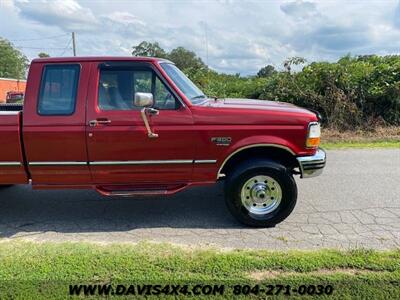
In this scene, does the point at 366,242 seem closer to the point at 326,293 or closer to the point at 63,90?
the point at 326,293

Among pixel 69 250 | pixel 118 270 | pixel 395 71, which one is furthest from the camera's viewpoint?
pixel 395 71

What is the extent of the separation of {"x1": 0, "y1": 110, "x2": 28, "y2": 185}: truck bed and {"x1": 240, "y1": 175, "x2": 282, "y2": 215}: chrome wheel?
8.78ft

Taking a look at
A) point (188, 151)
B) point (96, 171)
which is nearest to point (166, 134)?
point (188, 151)

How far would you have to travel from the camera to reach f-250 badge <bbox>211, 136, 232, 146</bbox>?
4.52 m

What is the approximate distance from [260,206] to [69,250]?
7.37ft

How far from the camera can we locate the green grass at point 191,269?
3.31 m

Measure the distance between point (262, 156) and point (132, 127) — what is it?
161 cm

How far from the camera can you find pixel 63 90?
454 centimetres

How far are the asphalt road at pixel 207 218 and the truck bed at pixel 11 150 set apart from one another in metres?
0.67

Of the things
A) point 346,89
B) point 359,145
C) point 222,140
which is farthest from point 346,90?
→ point 222,140

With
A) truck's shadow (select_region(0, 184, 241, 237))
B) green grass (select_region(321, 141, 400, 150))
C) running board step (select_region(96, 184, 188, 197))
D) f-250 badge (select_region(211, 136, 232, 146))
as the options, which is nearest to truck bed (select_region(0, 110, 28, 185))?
truck's shadow (select_region(0, 184, 241, 237))

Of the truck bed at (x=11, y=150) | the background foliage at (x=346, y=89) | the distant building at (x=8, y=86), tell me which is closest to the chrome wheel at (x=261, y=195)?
the truck bed at (x=11, y=150)

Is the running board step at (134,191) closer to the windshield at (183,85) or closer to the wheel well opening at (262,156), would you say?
the wheel well opening at (262,156)

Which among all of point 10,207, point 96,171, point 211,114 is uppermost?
point 211,114
